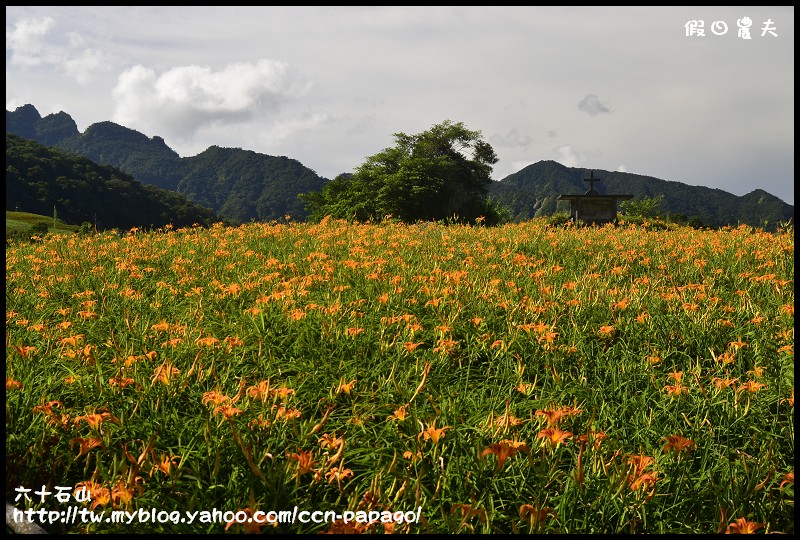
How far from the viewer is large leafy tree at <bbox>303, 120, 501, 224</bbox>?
3919 cm

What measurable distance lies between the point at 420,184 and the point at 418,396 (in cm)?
3716

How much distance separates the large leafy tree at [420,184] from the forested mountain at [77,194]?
2021 cm

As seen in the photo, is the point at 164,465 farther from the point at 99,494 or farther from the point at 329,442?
the point at 329,442

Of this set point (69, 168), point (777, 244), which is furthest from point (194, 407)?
point (69, 168)

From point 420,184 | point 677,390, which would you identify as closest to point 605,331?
point 677,390

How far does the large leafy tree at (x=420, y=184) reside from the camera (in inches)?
1543

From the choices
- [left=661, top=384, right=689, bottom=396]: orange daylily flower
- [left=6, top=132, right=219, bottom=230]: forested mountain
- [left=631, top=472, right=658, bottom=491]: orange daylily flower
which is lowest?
[left=631, top=472, right=658, bottom=491]: orange daylily flower

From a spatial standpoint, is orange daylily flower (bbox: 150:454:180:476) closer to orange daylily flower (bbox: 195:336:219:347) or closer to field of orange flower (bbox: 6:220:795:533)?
field of orange flower (bbox: 6:220:795:533)

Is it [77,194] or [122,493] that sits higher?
[77,194]

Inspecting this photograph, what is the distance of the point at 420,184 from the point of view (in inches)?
1559

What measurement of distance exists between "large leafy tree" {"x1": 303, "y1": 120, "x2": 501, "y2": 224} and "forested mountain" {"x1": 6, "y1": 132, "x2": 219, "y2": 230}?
66.3 feet

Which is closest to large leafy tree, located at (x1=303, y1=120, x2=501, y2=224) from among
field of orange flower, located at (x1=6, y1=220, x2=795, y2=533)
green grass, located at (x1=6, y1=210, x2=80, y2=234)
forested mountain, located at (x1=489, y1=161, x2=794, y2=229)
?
green grass, located at (x1=6, y1=210, x2=80, y2=234)

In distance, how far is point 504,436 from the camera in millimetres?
2473

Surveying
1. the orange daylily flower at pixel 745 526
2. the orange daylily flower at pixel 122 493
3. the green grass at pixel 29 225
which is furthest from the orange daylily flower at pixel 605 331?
the green grass at pixel 29 225
